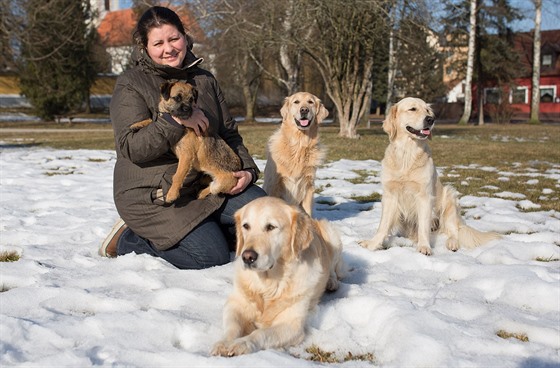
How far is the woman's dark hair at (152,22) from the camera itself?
3.80 meters

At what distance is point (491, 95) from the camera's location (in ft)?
125

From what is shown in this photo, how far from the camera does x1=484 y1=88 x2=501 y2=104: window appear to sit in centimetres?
3600

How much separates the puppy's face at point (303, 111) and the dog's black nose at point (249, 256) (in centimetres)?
295

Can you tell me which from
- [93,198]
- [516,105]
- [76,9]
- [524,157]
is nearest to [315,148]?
[93,198]

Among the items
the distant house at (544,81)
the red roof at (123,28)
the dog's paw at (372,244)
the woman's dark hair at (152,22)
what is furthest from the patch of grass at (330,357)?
the distant house at (544,81)

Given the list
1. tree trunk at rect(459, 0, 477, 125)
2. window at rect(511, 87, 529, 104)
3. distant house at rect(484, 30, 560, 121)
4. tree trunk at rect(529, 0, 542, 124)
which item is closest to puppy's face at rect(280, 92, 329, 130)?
tree trunk at rect(459, 0, 477, 125)

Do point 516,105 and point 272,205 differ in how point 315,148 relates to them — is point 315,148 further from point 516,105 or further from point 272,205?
point 516,105

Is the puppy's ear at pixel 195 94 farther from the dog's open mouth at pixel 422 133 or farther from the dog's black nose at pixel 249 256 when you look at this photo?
the dog's open mouth at pixel 422 133

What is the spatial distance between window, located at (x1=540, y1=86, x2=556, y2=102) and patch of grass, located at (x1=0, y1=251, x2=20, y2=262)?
43295 millimetres

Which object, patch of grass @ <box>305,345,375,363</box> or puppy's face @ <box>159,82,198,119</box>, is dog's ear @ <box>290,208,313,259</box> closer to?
patch of grass @ <box>305,345,375,363</box>

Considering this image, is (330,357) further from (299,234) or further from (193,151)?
(193,151)

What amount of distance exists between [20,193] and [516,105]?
1525 inches

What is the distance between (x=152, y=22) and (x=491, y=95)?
126 ft

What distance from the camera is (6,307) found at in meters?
2.77
